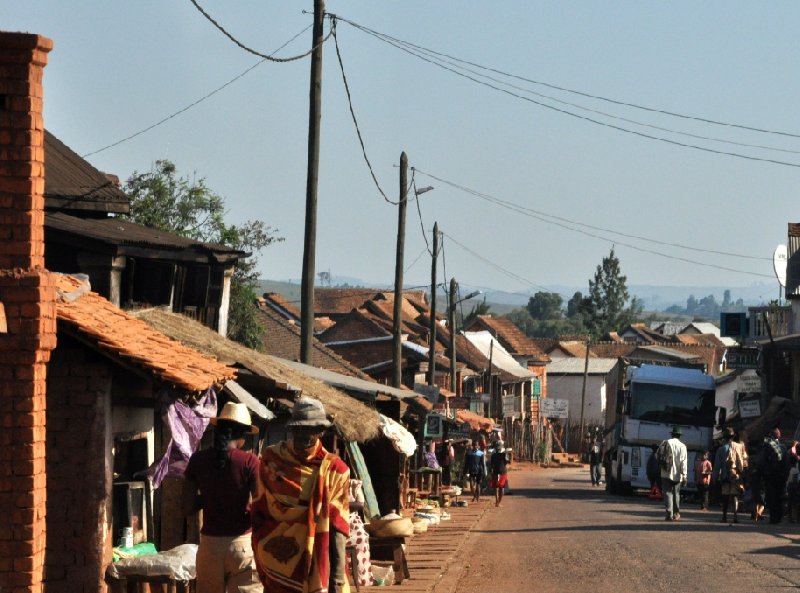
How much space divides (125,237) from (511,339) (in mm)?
88016

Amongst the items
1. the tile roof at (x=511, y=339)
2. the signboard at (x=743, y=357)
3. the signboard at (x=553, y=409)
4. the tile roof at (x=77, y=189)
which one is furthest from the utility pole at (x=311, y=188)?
the tile roof at (x=511, y=339)

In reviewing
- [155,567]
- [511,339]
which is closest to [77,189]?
[155,567]

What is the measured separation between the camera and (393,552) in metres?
17.6

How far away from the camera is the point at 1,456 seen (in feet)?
33.0

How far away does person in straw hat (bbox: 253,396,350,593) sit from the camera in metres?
9.63

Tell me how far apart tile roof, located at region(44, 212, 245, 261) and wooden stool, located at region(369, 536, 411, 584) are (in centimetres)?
462

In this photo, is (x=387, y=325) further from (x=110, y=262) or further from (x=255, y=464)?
(x=255, y=464)

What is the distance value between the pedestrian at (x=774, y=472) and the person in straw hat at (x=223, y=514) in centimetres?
1794

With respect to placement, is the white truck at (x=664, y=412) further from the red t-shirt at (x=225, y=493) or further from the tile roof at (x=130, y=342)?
→ the red t-shirt at (x=225, y=493)

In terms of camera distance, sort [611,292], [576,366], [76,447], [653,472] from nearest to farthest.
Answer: [76,447] → [653,472] → [576,366] → [611,292]

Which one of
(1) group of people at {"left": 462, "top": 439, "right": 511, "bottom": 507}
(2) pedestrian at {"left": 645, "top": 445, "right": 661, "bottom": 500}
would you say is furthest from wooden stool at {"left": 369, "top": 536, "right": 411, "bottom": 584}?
(2) pedestrian at {"left": 645, "top": 445, "right": 661, "bottom": 500}

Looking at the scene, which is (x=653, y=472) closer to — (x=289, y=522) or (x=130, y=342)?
(x=130, y=342)

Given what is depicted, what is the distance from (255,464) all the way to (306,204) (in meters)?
13.2

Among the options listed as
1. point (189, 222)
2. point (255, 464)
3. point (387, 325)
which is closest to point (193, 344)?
point (255, 464)
